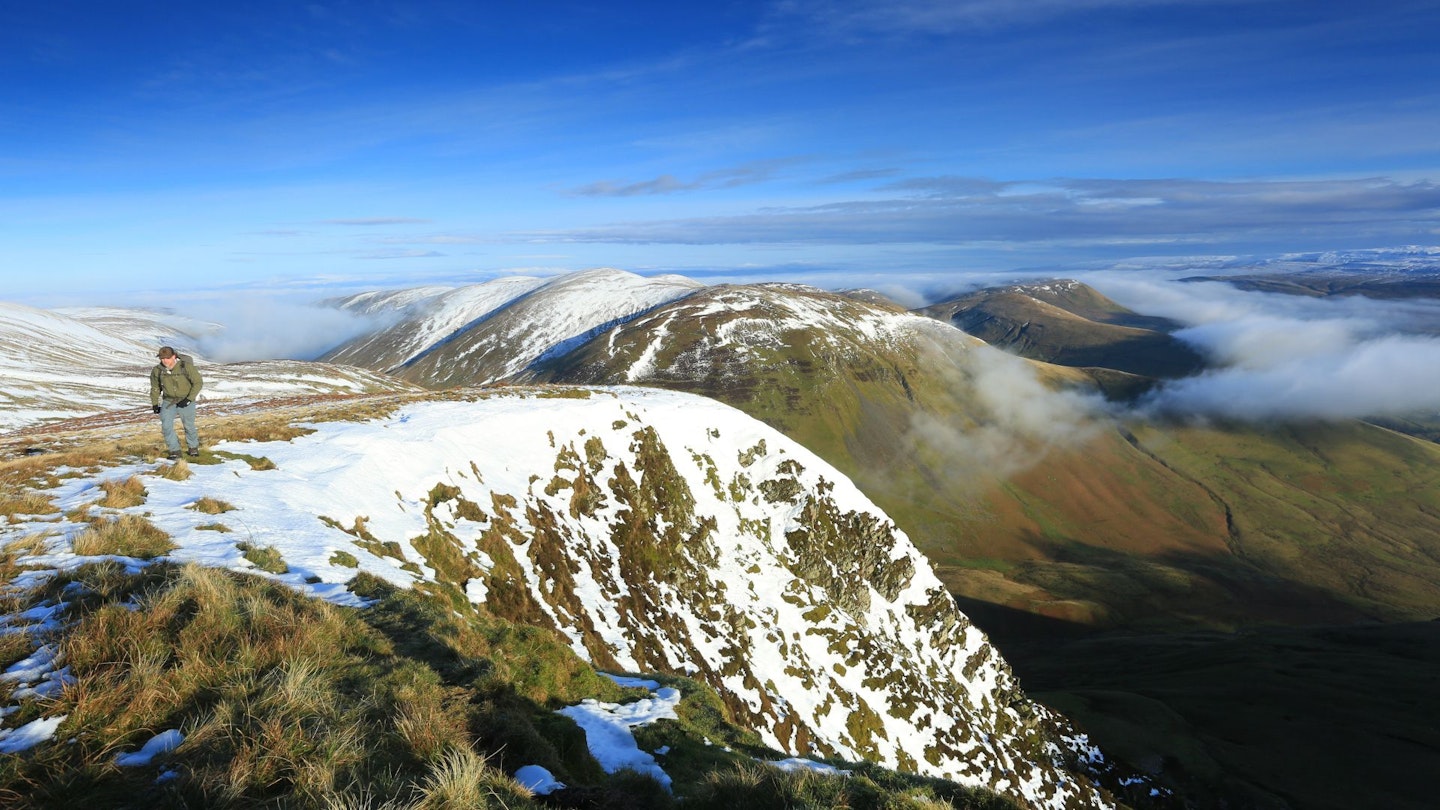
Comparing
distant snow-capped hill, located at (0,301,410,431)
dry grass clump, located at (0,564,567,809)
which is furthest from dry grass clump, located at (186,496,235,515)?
distant snow-capped hill, located at (0,301,410,431)

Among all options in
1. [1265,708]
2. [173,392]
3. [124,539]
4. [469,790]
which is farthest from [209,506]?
[1265,708]

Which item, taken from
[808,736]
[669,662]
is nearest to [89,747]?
[669,662]

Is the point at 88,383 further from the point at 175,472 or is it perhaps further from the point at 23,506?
the point at 23,506

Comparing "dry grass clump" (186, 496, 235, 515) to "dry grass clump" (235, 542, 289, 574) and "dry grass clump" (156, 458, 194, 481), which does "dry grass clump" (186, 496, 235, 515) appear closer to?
"dry grass clump" (235, 542, 289, 574)

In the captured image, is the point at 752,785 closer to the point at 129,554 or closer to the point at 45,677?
the point at 45,677

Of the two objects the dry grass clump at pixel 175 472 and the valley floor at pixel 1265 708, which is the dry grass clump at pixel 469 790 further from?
the valley floor at pixel 1265 708

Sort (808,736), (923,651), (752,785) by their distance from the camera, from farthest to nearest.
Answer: (923,651), (808,736), (752,785)
